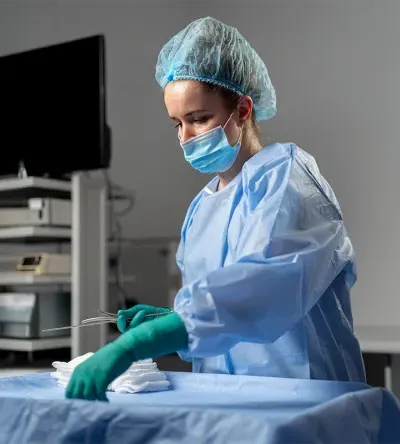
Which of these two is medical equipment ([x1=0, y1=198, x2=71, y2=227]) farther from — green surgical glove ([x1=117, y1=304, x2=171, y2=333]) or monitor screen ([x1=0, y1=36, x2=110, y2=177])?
green surgical glove ([x1=117, y1=304, x2=171, y2=333])

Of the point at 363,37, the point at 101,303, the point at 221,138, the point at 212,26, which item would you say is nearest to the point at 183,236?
the point at 221,138

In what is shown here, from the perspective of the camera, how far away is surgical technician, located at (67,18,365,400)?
98 cm

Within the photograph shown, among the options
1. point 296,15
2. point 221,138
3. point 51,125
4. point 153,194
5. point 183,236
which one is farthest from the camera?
point 153,194

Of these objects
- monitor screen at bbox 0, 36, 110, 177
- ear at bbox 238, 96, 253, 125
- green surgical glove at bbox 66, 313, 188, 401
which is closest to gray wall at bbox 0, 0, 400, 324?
monitor screen at bbox 0, 36, 110, 177

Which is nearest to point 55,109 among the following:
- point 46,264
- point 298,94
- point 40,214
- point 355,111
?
point 40,214

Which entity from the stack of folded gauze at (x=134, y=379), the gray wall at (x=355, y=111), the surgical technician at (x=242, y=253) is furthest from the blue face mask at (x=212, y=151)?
the gray wall at (x=355, y=111)

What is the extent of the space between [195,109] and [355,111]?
5.84 ft

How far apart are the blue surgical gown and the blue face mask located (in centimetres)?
4

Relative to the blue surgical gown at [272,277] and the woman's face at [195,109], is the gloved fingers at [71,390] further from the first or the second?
the woman's face at [195,109]

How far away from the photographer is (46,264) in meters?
2.54

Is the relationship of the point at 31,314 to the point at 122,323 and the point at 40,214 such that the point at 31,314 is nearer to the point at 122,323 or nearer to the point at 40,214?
the point at 40,214

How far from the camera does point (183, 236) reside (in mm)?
1503

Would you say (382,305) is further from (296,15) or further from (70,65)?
(70,65)

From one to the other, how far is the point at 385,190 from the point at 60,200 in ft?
4.17
